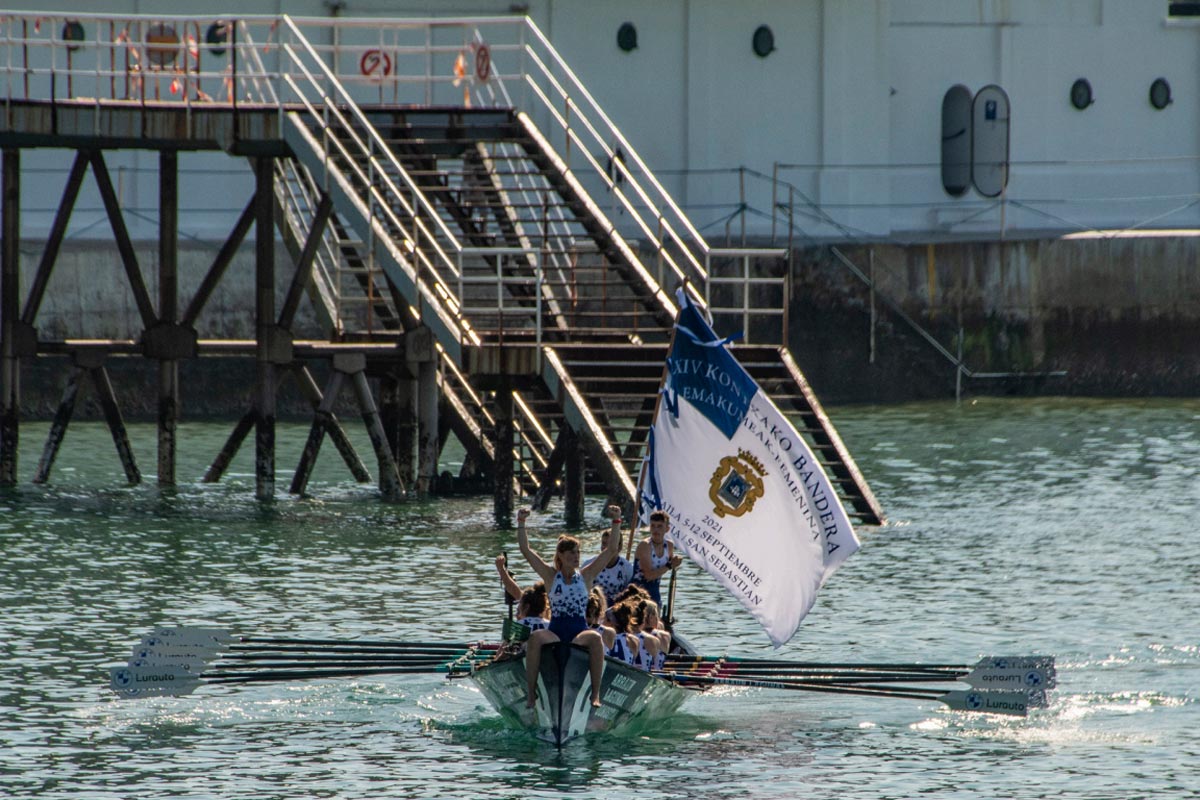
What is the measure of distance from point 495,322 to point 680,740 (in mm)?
17460

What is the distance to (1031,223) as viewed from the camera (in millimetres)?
50469

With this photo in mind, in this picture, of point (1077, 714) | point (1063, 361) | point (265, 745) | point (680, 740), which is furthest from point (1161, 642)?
point (1063, 361)

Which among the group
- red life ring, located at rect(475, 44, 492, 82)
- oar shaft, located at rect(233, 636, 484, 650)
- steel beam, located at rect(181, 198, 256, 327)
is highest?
red life ring, located at rect(475, 44, 492, 82)

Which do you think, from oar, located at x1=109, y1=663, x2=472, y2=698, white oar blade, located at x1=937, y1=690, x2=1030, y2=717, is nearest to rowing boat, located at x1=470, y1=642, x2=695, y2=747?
oar, located at x1=109, y1=663, x2=472, y2=698

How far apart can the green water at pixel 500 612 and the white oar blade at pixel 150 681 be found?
18 cm

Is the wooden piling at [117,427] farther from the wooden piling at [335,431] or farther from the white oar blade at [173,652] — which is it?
the white oar blade at [173,652]

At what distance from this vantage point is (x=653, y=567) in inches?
816

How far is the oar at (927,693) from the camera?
757 inches

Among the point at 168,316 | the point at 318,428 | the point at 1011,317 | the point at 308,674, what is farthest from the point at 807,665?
the point at 1011,317

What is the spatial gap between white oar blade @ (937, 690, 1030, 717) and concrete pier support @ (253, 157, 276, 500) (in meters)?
15.1

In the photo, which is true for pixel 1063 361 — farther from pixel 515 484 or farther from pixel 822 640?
pixel 822 640

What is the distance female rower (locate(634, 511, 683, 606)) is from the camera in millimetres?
20703

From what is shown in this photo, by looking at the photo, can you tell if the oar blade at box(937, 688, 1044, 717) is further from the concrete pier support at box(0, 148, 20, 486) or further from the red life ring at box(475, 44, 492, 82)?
the concrete pier support at box(0, 148, 20, 486)

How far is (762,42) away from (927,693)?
29.6 m
